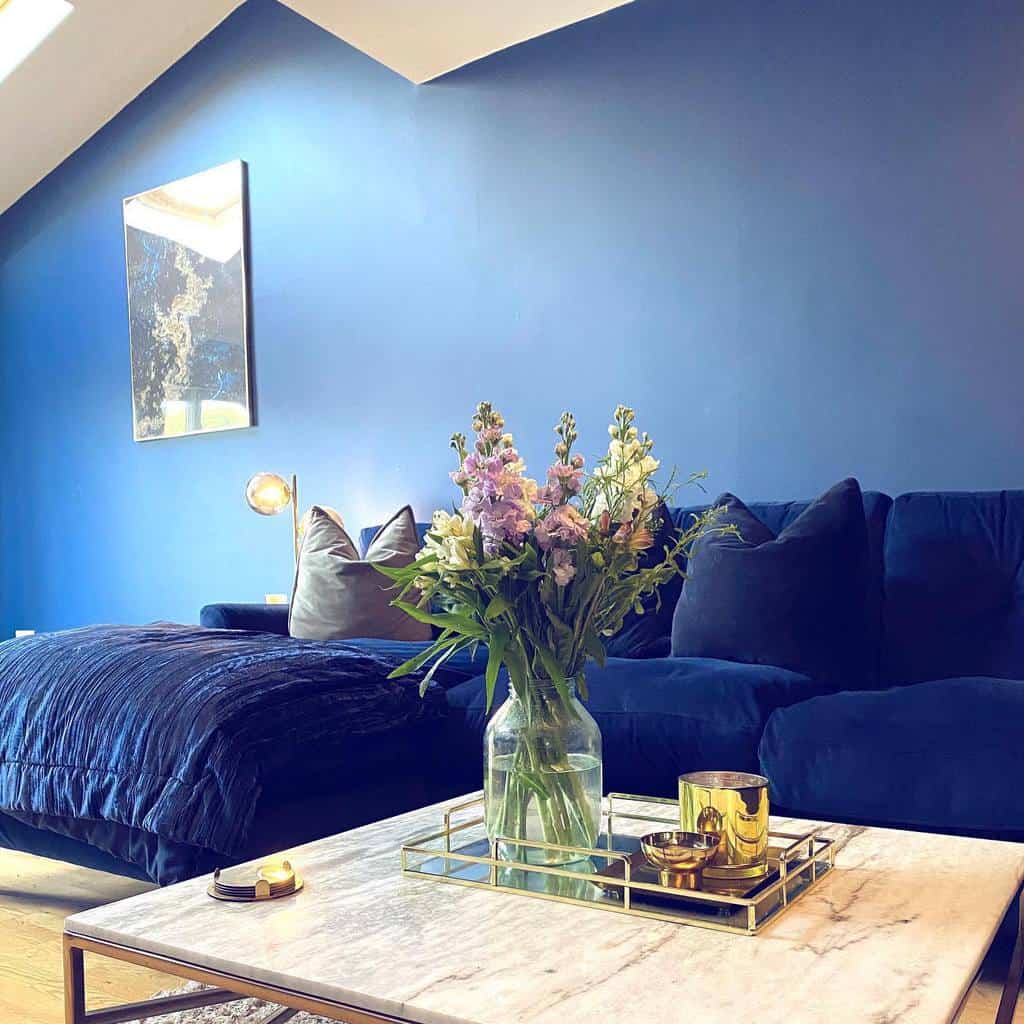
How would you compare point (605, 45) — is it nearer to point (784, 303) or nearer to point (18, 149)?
point (784, 303)

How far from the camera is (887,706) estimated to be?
2.11 meters

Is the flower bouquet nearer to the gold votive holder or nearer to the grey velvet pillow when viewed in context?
the gold votive holder

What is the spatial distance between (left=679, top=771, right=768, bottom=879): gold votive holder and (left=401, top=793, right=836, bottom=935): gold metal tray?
2cm

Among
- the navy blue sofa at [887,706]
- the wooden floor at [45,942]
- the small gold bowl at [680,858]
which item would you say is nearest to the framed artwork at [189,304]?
the wooden floor at [45,942]

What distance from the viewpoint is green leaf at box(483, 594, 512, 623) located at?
1.37 meters

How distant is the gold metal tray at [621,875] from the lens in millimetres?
1166

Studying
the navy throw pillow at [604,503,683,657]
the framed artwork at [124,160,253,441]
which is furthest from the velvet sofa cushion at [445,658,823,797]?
the framed artwork at [124,160,253,441]

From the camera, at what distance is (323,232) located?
14.3ft

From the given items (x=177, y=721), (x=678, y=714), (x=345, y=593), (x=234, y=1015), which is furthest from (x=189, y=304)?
(x=234, y=1015)

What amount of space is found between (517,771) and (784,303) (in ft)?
7.51

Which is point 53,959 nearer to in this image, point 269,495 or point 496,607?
point 496,607

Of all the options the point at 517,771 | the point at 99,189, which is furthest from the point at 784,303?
the point at 99,189

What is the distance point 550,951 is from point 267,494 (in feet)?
10.6

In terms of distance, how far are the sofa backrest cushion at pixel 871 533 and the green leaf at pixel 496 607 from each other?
1624 millimetres
